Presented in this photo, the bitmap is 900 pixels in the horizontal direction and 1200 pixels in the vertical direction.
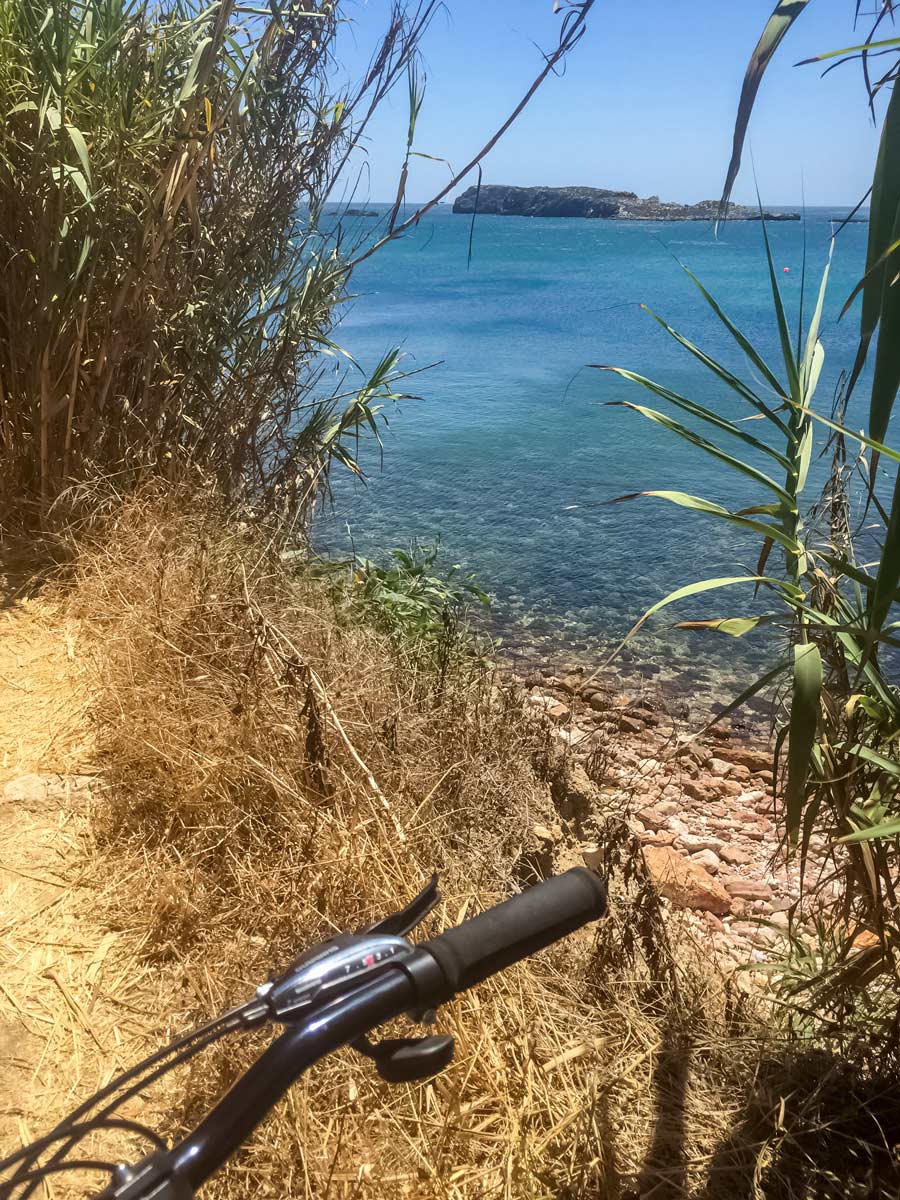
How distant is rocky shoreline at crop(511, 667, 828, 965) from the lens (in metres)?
3.40

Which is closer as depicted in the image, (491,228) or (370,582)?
(370,582)

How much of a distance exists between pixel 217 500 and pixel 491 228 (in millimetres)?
86825

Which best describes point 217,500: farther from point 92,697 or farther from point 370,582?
point 92,697

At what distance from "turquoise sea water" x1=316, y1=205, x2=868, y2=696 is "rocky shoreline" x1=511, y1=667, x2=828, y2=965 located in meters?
0.72

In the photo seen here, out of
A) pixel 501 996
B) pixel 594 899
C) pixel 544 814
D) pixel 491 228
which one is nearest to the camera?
pixel 594 899

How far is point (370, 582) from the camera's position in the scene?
4930 mm

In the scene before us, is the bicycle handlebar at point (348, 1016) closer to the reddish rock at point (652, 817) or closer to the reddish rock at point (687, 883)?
the reddish rock at point (687, 883)

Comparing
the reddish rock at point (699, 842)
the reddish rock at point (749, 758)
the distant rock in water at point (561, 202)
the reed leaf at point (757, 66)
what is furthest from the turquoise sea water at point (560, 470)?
the distant rock in water at point (561, 202)

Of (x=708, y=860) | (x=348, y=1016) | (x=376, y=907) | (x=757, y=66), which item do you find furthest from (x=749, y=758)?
(x=348, y=1016)

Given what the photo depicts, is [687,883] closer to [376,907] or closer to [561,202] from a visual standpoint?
[376,907]

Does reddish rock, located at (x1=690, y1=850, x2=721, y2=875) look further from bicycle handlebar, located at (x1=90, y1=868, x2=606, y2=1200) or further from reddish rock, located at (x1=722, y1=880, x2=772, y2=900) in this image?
bicycle handlebar, located at (x1=90, y1=868, x2=606, y2=1200)

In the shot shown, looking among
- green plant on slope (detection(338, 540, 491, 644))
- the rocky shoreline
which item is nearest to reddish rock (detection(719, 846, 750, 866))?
the rocky shoreline

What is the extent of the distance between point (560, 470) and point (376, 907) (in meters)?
11.1

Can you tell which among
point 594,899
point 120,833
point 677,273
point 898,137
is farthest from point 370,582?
point 677,273
